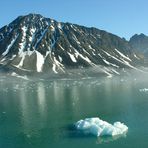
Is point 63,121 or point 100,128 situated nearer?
point 100,128

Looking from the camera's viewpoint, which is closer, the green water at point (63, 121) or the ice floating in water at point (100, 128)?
the green water at point (63, 121)

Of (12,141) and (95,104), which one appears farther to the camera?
(95,104)

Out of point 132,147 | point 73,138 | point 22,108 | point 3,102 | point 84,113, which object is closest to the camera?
point 132,147

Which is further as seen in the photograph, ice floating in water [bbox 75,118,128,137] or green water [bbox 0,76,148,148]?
ice floating in water [bbox 75,118,128,137]

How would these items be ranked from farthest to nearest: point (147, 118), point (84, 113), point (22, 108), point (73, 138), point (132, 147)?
point (22, 108) < point (84, 113) < point (147, 118) < point (73, 138) < point (132, 147)

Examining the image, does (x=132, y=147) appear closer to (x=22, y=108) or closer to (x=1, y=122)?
(x=1, y=122)

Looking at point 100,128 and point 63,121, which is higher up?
point 63,121

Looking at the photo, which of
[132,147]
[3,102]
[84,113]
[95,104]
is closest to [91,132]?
[132,147]
